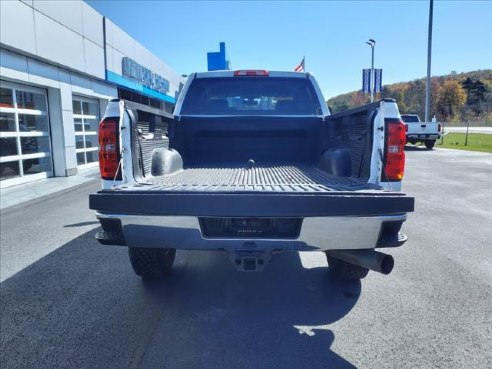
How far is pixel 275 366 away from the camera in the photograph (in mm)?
2445

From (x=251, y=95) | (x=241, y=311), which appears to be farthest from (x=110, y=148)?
(x=251, y=95)

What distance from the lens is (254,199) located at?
2363mm

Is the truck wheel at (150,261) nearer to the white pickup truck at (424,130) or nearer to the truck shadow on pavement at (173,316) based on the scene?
the truck shadow on pavement at (173,316)

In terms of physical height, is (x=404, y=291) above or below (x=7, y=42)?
below

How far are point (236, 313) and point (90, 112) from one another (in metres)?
13.7

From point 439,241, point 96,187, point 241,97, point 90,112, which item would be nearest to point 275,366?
point 241,97

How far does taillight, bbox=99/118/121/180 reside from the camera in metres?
2.76

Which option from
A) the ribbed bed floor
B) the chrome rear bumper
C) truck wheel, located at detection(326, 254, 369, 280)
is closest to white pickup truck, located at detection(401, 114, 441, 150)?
truck wheel, located at detection(326, 254, 369, 280)

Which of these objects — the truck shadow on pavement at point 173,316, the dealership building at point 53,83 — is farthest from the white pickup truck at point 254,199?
the dealership building at point 53,83

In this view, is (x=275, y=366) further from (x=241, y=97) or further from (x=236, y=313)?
(x=241, y=97)

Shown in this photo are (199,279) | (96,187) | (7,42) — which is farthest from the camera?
(96,187)

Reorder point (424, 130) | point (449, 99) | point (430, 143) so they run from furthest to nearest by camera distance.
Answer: point (449, 99), point (430, 143), point (424, 130)

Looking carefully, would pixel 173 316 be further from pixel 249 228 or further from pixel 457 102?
pixel 457 102

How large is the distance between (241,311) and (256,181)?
1.14 metres
